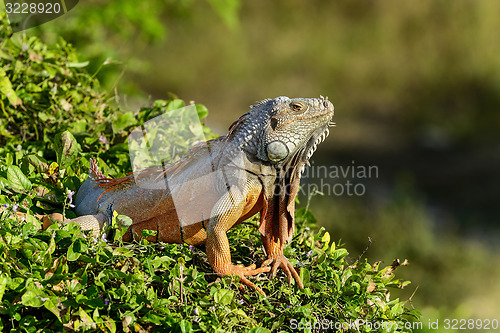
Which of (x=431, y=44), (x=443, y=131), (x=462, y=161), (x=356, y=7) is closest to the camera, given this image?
(x=462, y=161)

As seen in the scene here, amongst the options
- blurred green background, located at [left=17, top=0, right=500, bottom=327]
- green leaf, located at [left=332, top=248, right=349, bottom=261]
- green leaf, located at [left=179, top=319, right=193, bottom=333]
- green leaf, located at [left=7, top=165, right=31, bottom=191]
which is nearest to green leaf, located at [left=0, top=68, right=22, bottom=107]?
green leaf, located at [left=7, top=165, right=31, bottom=191]

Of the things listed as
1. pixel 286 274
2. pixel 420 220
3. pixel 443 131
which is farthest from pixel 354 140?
pixel 286 274

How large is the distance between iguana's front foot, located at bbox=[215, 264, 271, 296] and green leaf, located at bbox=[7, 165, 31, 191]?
1.28 metres

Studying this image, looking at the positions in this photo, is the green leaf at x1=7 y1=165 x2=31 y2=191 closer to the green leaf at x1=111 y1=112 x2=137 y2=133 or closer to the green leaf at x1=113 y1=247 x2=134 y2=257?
the green leaf at x1=113 y1=247 x2=134 y2=257

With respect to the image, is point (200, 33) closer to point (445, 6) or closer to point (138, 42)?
point (138, 42)

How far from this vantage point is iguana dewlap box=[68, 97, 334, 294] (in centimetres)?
289

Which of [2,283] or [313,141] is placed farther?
[313,141]

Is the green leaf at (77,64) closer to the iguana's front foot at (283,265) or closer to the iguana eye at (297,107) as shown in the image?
the iguana eye at (297,107)

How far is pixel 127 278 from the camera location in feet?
8.45

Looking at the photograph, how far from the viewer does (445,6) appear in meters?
14.5

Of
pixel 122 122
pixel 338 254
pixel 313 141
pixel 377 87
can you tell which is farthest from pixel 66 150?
pixel 377 87

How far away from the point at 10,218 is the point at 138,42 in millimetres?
7672

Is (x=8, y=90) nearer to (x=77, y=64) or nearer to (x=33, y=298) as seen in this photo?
(x=77, y=64)

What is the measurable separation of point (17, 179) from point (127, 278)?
1.11m
